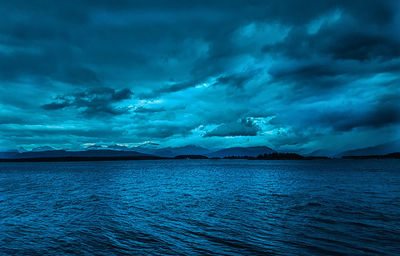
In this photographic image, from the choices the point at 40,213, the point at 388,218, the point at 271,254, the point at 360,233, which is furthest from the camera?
the point at 40,213

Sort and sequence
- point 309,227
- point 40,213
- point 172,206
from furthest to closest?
point 172,206 < point 40,213 < point 309,227

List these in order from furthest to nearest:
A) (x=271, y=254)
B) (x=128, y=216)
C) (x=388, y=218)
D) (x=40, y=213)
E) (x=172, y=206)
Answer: (x=172, y=206) → (x=40, y=213) → (x=128, y=216) → (x=388, y=218) → (x=271, y=254)

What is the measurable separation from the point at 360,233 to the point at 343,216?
6.44 metres

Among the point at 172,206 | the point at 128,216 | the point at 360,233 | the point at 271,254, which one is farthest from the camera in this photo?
the point at 172,206

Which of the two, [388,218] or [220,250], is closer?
[220,250]

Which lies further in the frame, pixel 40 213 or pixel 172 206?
pixel 172 206

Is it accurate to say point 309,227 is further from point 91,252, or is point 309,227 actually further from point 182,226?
point 91,252

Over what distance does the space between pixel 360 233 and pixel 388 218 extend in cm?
769

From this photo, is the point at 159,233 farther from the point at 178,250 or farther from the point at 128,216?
the point at 128,216

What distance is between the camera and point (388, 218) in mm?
25828

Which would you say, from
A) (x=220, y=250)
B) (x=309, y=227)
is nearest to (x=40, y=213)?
(x=220, y=250)

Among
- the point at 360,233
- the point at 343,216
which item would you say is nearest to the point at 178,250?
the point at 360,233

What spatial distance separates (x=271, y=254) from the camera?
1652 cm

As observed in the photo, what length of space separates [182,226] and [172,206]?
34.0ft
